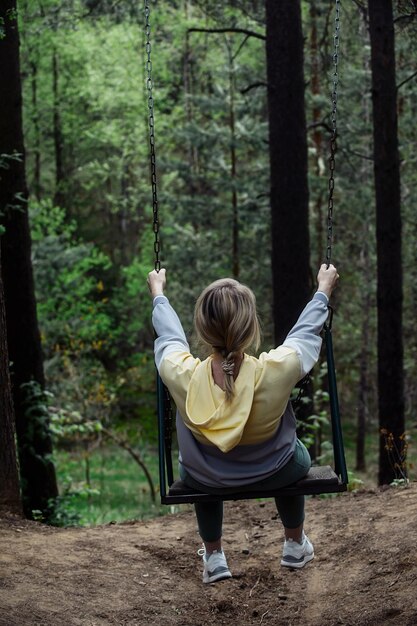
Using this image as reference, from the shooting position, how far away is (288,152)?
936 cm

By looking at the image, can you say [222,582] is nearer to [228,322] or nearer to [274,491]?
[274,491]

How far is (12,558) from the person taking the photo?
16.8 ft

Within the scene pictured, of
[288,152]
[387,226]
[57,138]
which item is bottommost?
[387,226]

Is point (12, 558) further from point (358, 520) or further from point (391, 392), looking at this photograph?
point (391, 392)

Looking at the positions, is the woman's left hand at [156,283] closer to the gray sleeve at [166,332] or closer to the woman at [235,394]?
the gray sleeve at [166,332]

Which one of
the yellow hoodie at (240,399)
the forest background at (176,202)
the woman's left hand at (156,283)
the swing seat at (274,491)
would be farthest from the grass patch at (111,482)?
the yellow hoodie at (240,399)

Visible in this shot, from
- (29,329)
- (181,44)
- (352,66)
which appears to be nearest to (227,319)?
(29,329)

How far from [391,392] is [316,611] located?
5.48m

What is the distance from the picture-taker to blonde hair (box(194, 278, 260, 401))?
387cm

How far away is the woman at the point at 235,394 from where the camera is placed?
3.88 m

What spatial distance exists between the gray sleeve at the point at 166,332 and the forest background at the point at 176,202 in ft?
25.7

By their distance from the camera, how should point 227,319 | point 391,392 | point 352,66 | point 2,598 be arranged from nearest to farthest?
point 227,319, point 2,598, point 391,392, point 352,66

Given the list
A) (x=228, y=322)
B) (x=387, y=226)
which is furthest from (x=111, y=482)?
(x=228, y=322)

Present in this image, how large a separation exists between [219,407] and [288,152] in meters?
5.96
